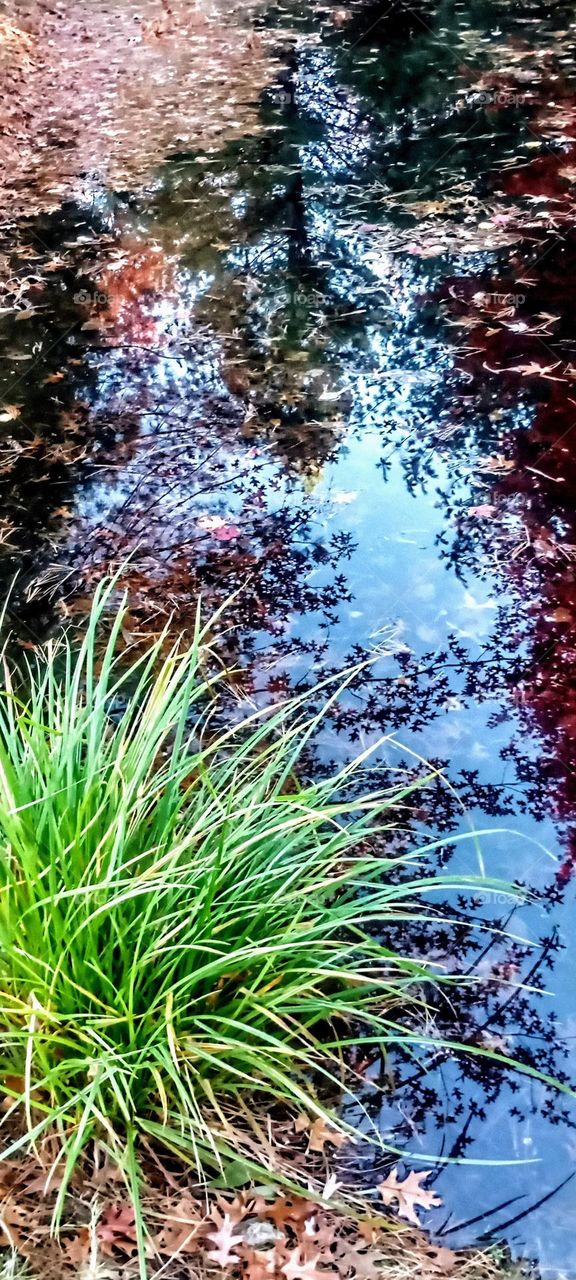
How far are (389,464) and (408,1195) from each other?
3311 millimetres

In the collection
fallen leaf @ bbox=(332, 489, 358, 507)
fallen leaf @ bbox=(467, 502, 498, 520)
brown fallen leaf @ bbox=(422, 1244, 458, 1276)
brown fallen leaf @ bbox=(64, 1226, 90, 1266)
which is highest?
fallen leaf @ bbox=(332, 489, 358, 507)

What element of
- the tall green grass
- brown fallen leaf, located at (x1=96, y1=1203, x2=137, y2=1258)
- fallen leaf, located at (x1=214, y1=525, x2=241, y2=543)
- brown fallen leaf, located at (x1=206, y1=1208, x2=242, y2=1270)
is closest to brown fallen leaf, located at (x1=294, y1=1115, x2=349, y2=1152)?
the tall green grass

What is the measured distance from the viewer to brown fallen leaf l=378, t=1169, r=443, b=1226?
205 centimetres

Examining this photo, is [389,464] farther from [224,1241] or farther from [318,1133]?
[224,1241]

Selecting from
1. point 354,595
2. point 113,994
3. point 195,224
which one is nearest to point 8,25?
point 195,224

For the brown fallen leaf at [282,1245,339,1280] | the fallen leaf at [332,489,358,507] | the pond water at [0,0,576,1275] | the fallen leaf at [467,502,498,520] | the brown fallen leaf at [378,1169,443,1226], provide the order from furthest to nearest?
1. the fallen leaf at [332,489,358,507]
2. the fallen leaf at [467,502,498,520]
3. the pond water at [0,0,576,1275]
4. the brown fallen leaf at [378,1169,443,1226]
5. the brown fallen leaf at [282,1245,339,1280]

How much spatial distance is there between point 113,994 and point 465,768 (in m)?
1.54

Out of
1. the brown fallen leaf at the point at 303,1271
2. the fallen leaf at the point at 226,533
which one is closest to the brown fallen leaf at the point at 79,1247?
the brown fallen leaf at the point at 303,1271

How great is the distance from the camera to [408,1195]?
207 centimetres

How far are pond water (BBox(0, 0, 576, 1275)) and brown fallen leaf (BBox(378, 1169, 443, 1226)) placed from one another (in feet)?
0.14

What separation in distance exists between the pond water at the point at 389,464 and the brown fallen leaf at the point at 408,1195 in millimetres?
41

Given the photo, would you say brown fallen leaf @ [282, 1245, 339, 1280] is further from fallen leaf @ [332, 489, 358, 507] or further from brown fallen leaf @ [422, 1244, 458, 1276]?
fallen leaf @ [332, 489, 358, 507]

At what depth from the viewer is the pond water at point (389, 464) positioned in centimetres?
251

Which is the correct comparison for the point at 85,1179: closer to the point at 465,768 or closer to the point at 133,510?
the point at 465,768
